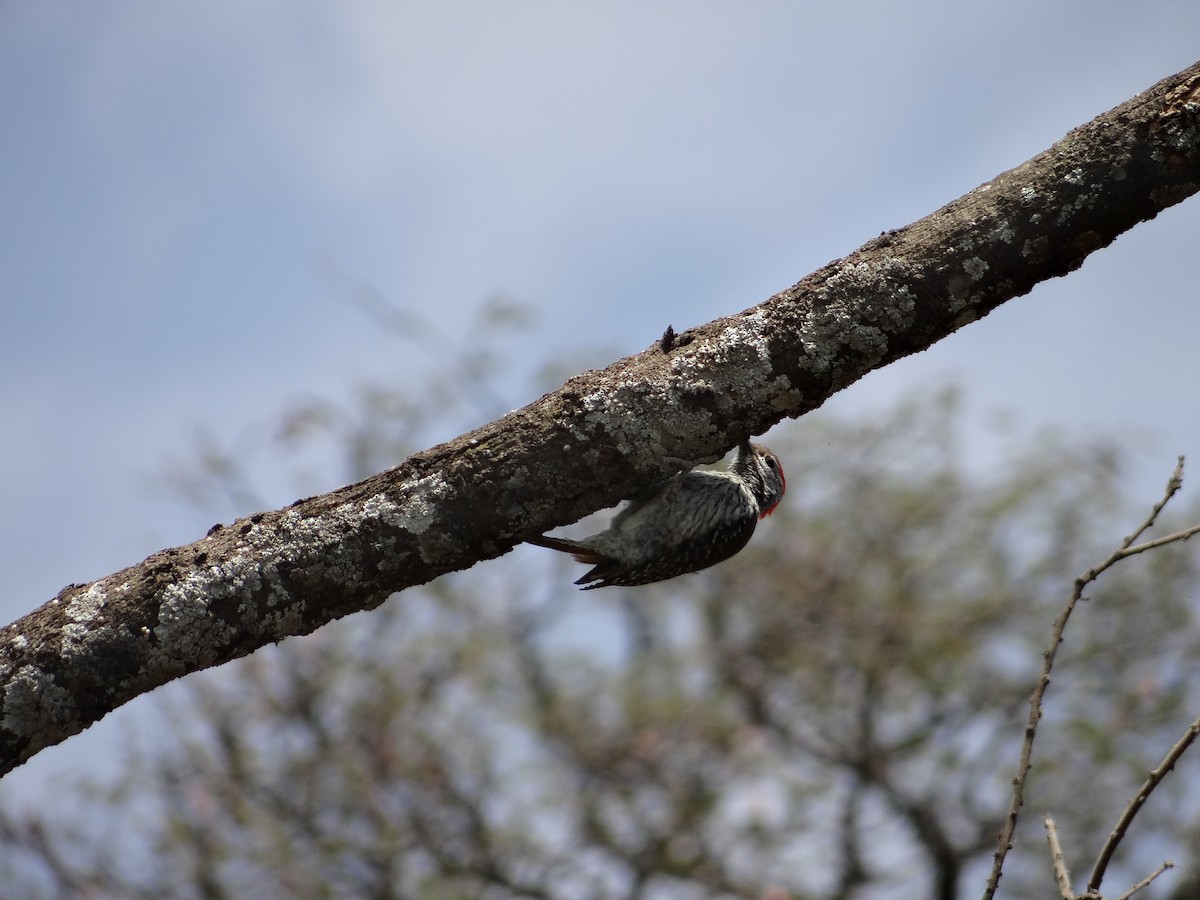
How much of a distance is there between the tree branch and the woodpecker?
1090 mm

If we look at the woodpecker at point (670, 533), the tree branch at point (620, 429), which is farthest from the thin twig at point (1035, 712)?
the woodpecker at point (670, 533)

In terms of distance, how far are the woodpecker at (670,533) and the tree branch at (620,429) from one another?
109 centimetres

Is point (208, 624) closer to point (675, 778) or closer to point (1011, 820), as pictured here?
point (1011, 820)

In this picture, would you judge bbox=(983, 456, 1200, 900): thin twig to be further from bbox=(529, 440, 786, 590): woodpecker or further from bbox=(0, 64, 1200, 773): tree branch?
bbox=(529, 440, 786, 590): woodpecker

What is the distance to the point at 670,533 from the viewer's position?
4004mm

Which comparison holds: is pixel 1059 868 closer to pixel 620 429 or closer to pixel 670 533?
pixel 620 429

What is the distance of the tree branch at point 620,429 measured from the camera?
2.61m

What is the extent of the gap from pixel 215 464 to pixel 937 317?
9992 millimetres

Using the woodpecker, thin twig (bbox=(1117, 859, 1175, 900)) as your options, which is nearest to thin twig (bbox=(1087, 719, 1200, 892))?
thin twig (bbox=(1117, 859, 1175, 900))

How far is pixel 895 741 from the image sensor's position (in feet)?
35.5

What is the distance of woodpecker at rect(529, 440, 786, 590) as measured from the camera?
13.1 ft

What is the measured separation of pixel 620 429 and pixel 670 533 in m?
1.29

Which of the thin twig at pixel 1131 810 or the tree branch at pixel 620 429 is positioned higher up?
the tree branch at pixel 620 429

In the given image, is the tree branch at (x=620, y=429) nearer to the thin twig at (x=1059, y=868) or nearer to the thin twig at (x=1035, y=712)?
the thin twig at (x=1035, y=712)
